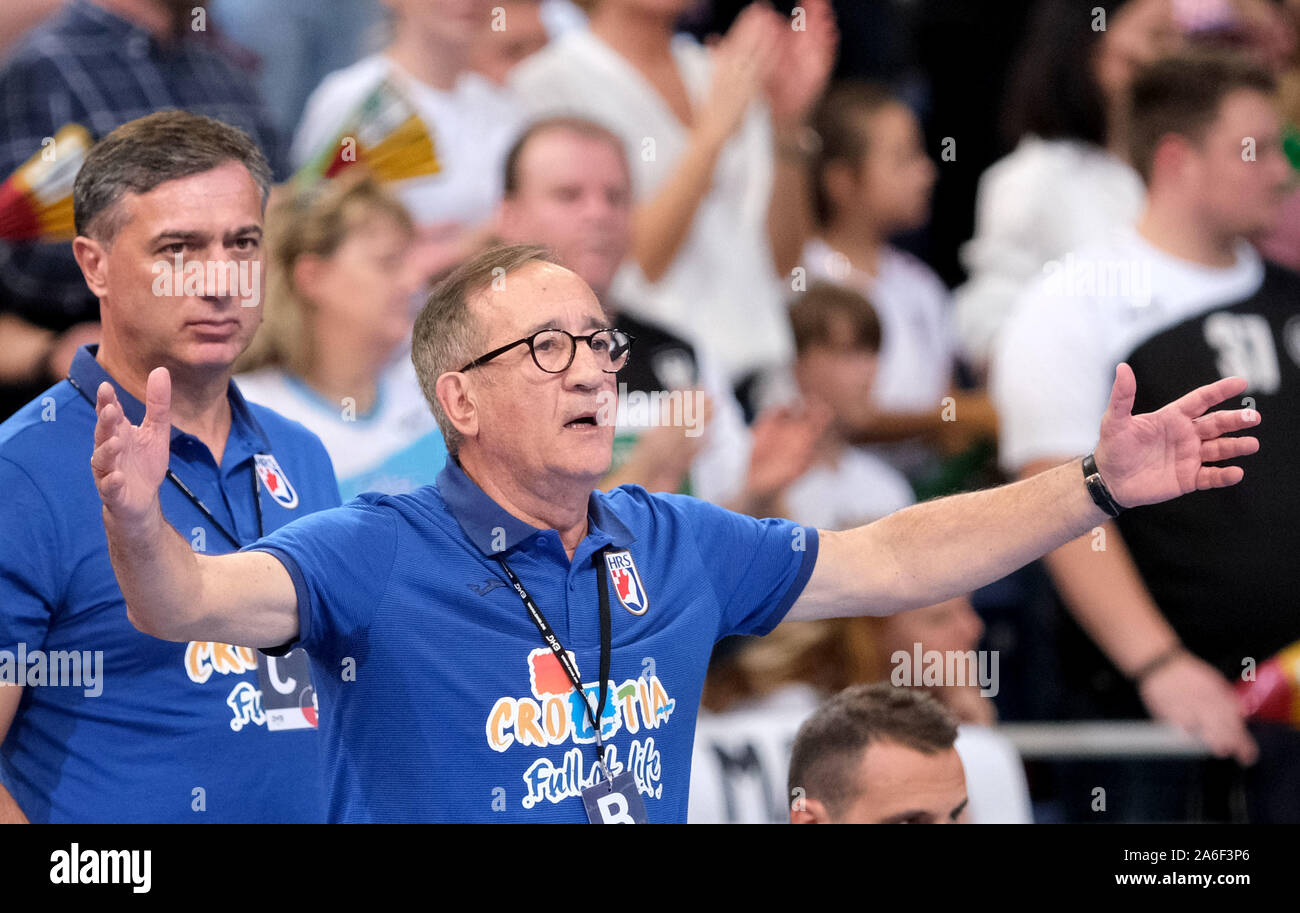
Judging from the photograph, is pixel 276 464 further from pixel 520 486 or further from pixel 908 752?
pixel 908 752

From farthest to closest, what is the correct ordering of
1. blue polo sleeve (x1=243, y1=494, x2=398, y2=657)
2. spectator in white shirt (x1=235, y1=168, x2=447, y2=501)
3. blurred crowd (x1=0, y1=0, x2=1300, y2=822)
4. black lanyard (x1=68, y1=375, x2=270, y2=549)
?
1. blurred crowd (x1=0, y1=0, x2=1300, y2=822)
2. spectator in white shirt (x1=235, y1=168, x2=447, y2=501)
3. black lanyard (x1=68, y1=375, x2=270, y2=549)
4. blue polo sleeve (x1=243, y1=494, x2=398, y2=657)

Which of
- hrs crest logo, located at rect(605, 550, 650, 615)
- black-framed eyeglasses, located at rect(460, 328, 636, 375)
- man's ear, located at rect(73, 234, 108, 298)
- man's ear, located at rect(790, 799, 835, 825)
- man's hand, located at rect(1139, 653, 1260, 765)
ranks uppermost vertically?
man's ear, located at rect(73, 234, 108, 298)

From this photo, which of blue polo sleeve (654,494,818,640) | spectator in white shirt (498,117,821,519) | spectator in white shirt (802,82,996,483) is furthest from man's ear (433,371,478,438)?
spectator in white shirt (802,82,996,483)

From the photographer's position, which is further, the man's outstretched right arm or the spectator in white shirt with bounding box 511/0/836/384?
the spectator in white shirt with bounding box 511/0/836/384

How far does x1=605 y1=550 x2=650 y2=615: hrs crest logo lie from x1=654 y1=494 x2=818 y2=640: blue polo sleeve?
0.12 m

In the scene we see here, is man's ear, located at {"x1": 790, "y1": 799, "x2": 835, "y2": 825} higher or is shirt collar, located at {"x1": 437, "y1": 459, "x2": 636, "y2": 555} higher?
shirt collar, located at {"x1": 437, "y1": 459, "x2": 636, "y2": 555}

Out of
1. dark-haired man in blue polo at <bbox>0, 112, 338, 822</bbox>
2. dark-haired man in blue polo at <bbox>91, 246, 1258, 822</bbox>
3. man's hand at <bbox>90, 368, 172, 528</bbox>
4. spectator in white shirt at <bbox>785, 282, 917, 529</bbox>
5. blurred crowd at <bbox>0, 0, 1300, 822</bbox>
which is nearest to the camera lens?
man's hand at <bbox>90, 368, 172, 528</bbox>

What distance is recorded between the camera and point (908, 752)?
2723 mm

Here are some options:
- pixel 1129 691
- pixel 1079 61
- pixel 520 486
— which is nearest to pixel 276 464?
pixel 520 486

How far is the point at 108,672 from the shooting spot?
2.46m

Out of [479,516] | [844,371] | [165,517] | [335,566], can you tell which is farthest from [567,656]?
[844,371]

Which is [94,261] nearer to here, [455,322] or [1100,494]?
[455,322]

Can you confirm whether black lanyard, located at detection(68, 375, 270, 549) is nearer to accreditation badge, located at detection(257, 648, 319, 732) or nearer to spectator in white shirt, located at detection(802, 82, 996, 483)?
accreditation badge, located at detection(257, 648, 319, 732)

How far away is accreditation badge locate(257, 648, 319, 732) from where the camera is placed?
256 cm
